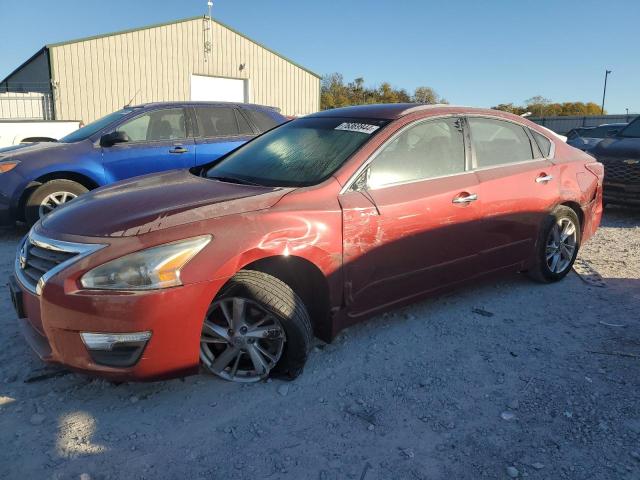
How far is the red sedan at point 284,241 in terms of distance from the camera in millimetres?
2428

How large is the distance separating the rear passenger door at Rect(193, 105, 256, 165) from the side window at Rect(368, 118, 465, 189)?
3.49m

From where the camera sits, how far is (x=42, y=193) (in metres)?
5.72

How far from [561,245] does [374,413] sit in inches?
112

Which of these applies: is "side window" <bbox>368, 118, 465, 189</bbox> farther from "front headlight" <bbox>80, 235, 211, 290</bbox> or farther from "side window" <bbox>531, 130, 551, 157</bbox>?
"front headlight" <bbox>80, 235, 211, 290</bbox>

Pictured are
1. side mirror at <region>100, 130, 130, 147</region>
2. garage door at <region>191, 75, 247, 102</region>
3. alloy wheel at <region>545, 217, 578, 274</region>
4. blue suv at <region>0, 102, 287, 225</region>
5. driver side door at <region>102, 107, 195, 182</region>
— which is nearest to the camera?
alloy wheel at <region>545, 217, 578, 274</region>

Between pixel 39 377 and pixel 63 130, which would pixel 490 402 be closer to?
pixel 39 377

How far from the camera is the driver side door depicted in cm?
598

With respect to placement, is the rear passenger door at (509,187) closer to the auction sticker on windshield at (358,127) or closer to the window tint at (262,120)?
the auction sticker on windshield at (358,127)

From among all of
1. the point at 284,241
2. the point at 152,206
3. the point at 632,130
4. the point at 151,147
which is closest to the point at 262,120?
the point at 151,147

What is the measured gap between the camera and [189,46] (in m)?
19.9

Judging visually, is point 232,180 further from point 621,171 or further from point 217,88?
point 217,88

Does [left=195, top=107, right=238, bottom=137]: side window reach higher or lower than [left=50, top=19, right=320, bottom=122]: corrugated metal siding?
lower

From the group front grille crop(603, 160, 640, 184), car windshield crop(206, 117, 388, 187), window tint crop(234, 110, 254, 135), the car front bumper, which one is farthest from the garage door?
the car front bumper

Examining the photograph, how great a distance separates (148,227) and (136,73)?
18.4 meters
